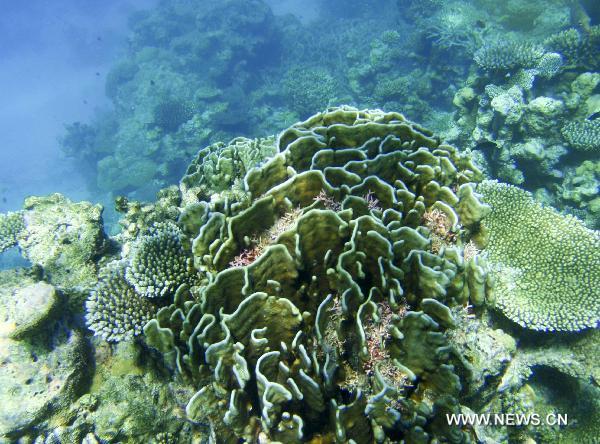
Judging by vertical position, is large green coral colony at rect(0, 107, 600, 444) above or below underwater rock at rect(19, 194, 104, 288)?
below

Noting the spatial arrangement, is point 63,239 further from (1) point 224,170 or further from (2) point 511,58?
(2) point 511,58

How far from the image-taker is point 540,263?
14.5 ft

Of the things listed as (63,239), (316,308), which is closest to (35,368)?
(63,239)

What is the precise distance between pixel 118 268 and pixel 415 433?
3.44 m

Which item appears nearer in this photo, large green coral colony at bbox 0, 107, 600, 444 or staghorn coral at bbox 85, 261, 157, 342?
large green coral colony at bbox 0, 107, 600, 444

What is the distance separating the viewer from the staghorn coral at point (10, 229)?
523 cm

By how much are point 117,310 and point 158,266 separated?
2.15ft

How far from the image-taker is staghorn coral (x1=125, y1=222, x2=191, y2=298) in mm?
3469

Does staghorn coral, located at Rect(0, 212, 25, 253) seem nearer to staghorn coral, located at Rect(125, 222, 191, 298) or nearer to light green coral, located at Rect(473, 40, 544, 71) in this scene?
staghorn coral, located at Rect(125, 222, 191, 298)

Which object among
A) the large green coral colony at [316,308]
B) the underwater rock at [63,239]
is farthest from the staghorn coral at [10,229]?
the large green coral colony at [316,308]

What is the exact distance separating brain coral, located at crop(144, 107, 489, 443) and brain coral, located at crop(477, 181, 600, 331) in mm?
1235

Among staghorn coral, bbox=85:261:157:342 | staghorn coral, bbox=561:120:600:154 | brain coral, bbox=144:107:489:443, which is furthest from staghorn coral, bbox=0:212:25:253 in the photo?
staghorn coral, bbox=561:120:600:154

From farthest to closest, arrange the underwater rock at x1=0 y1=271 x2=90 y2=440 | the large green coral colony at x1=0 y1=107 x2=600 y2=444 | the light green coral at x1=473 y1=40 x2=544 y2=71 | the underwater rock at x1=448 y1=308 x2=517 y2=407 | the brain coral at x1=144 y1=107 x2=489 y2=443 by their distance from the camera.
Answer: the light green coral at x1=473 y1=40 x2=544 y2=71
the underwater rock at x1=0 y1=271 x2=90 y2=440
the underwater rock at x1=448 y1=308 x2=517 y2=407
the large green coral colony at x1=0 y1=107 x2=600 y2=444
the brain coral at x1=144 y1=107 x2=489 y2=443

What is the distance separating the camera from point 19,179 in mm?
39656
